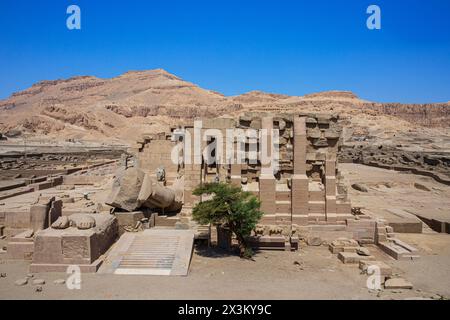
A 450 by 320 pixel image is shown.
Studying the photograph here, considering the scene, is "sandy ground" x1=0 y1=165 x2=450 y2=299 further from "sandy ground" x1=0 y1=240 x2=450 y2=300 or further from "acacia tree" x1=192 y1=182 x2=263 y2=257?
"acacia tree" x1=192 y1=182 x2=263 y2=257

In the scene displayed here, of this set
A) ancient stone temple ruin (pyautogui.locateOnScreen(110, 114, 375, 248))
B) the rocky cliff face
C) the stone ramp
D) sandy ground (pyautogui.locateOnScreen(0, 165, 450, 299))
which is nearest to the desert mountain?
the rocky cliff face

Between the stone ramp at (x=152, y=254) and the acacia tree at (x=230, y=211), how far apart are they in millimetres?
1162

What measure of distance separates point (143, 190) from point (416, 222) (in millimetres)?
11446

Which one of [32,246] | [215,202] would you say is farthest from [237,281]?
[32,246]

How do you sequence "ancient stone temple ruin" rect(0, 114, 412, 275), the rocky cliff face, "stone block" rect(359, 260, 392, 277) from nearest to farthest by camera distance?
1. "stone block" rect(359, 260, 392, 277)
2. "ancient stone temple ruin" rect(0, 114, 412, 275)
3. the rocky cliff face

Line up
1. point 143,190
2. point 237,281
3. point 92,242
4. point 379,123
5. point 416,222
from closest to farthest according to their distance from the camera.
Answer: point 237,281
point 92,242
point 143,190
point 416,222
point 379,123

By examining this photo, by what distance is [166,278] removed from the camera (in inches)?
410

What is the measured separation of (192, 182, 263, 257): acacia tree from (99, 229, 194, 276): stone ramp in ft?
3.81

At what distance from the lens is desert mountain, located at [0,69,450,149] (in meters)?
94.0

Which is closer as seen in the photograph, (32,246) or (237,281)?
(237,281)

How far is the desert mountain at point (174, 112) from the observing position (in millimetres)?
94000

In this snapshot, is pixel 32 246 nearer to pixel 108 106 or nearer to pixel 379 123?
pixel 379 123

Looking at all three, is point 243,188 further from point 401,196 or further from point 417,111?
point 417,111

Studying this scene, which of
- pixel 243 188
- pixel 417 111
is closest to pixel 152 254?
pixel 243 188
